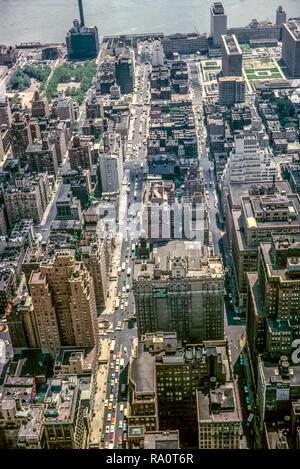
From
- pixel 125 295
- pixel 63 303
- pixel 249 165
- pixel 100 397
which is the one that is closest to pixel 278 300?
pixel 100 397

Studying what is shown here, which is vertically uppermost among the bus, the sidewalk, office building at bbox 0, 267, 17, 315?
office building at bbox 0, 267, 17, 315

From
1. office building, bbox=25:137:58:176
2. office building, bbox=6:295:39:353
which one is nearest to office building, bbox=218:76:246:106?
office building, bbox=25:137:58:176

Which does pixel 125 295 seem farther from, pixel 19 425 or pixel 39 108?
pixel 39 108

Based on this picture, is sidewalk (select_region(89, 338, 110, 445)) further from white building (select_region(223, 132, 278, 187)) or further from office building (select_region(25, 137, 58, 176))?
office building (select_region(25, 137, 58, 176))

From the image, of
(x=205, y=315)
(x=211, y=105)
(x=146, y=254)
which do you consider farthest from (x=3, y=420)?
Answer: (x=211, y=105)

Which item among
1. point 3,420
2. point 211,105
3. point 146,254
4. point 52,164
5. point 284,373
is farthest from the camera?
point 211,105

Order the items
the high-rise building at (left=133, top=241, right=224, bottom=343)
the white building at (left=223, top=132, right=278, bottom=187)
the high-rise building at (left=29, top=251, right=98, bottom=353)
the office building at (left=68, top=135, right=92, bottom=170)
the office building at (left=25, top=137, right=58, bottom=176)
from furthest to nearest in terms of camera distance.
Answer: the office building at (left=25, top=137, right=58, bottom=176)
the office building at (left=68, top=135, right=92, bottom=170)
the white building at (left=223, top=132, right=278, bottom=187)
the high-rise building at (left=133, top=241, right=224, bottom=343)
the high-rise building at (left=29, top=251, right=98, bottom=353)
